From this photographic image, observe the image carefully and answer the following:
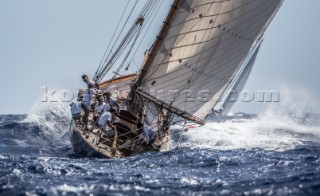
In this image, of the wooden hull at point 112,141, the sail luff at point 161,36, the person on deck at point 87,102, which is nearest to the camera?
the wooden hull at point 112,141

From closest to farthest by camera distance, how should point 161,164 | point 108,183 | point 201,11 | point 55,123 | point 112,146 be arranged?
point 108,183 → point 161,164 → point 112,146 → point 201,11 → point 55,123

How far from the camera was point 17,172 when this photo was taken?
14602mm

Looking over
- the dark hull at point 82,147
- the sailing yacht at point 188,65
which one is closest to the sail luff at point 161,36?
the sailing yacht at point 188,65

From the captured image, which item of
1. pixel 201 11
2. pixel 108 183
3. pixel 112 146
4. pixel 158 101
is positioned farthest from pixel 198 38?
pixel 108 183

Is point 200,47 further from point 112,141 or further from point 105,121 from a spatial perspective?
point 112,141

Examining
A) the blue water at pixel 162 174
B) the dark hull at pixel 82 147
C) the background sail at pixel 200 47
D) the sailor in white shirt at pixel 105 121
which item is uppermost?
the background sail at pixel 200 47

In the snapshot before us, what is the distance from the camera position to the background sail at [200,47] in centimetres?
2216

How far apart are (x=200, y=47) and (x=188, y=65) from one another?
918mm

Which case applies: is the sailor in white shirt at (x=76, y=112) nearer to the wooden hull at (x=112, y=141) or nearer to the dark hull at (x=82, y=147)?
the wooden hull at (x=112, y=141)

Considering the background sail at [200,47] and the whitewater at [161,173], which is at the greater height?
the background sail at [200,47]

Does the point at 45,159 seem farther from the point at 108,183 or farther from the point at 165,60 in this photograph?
the point at 165,60

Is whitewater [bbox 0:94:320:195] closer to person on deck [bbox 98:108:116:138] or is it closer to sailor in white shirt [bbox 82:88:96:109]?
person on deck [bbox 98:108:116:138]

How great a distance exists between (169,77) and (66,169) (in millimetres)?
8327

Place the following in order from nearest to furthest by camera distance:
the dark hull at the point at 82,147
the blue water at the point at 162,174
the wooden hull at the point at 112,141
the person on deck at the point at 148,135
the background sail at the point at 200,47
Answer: the blue water at the point at 162,174 < the dark hull at the point at 82,147 < the wooden hull at the point at 112,141 < the person on deck at the point at 148,135 < the background sail at the point at 200,47
